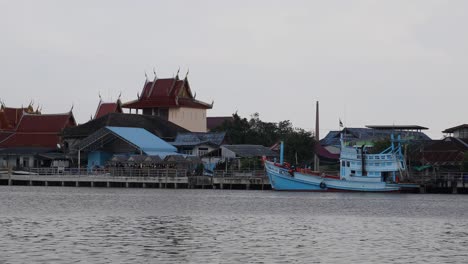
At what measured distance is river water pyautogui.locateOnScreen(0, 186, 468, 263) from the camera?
99.8 ft

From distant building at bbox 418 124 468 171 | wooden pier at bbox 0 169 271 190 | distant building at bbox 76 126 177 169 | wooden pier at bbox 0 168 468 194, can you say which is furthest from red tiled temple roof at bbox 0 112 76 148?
distant building at bbox 418 124 468 171

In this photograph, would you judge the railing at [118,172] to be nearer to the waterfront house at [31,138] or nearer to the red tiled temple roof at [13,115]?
the waterfront house at [31,138]

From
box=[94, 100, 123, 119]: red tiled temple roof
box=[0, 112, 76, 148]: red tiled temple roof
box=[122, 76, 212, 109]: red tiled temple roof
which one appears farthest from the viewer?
box=[94, 100, 123, 119]: red tiled temple roof

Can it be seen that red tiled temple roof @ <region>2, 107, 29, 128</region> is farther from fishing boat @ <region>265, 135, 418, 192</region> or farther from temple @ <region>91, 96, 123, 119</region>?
fishing boat @ <region>265, 135, 418, 192</region>

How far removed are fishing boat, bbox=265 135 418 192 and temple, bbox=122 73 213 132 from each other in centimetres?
4654

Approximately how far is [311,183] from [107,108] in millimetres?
53307

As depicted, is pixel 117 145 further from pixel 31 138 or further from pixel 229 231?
pixel 229 231

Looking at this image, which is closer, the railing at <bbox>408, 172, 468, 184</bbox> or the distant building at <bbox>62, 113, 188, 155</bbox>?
the railing at <bbox>408, 172, 468, 184</bbox>

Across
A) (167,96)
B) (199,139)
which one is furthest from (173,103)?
(199,139)

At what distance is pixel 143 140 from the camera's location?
99062mm

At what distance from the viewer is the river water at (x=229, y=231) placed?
30422 mm

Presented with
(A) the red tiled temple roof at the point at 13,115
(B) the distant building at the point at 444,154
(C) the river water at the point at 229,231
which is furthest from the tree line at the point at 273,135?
(C) the river water at the point at 229,231

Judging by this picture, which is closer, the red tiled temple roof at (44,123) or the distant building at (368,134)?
the distant building at (368,134)

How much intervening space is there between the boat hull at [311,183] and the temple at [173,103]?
46014mm
